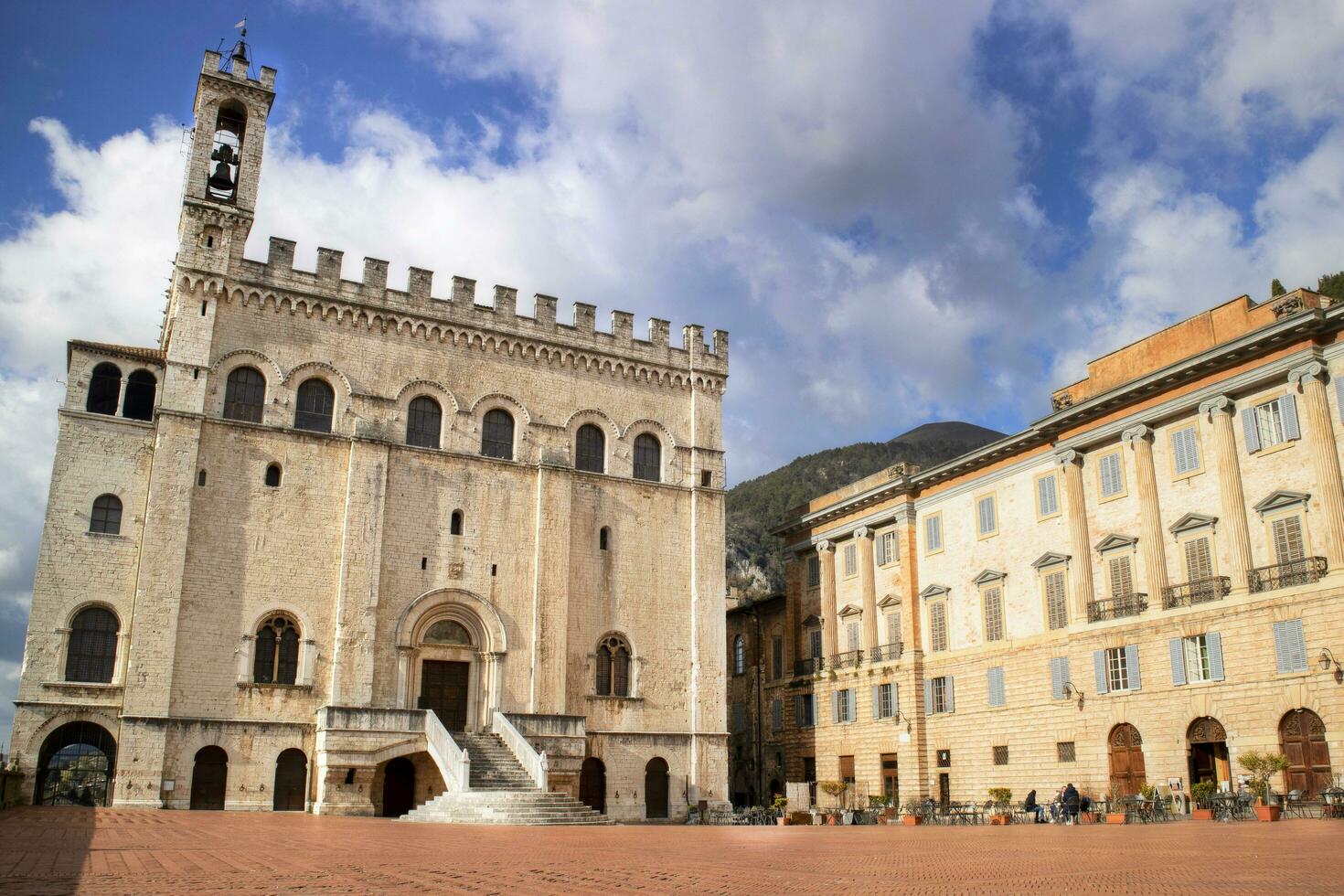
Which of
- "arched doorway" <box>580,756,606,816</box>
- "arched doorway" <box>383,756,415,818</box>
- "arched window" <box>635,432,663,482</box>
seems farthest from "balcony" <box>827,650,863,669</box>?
"arched doorway" <box>383,756,415,818</box>

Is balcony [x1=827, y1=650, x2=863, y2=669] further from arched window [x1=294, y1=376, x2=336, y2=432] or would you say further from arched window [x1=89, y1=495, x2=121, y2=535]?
arched window [x1=89, y1=495, x2=121, y2=535]

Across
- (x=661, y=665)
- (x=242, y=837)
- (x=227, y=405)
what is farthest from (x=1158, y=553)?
(x=227, y=405)

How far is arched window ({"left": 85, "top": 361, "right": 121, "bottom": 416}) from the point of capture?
3375cm

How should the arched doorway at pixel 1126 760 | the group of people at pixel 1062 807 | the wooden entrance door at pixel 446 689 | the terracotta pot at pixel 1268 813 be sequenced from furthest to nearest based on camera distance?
the wooden entrance door at pixel 446 689 → the arched doorway at pixel 1126 760 → the group of people at pixel 1062 807 → the terracotta pot at pixel 1268 813

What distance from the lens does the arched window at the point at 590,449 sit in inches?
1535

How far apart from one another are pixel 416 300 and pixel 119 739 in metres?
16.3

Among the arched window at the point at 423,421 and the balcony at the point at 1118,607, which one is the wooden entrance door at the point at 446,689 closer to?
the arched window at the point at 423,421

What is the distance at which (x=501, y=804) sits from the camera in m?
27.2

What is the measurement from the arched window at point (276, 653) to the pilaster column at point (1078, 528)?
77.0 feet

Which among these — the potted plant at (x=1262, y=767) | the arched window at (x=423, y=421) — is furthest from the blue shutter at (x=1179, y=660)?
the arched window at (x=423, y=421)

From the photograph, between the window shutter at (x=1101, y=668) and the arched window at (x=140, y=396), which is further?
the arched window at (x=140, y=396)

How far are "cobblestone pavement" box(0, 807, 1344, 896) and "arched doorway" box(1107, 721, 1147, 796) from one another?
26.2 feet

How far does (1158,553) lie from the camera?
3023cm

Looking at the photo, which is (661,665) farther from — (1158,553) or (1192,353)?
(1192,353)
